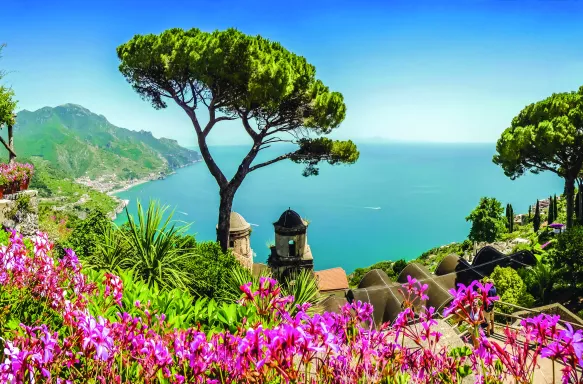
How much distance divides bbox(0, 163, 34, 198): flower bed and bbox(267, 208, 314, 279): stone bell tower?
8.84 m

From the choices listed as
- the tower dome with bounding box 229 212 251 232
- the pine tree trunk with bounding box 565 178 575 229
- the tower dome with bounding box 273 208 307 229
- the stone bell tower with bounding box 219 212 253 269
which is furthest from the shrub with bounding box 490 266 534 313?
the pine tree trunk with bounding box 565 178 575 229

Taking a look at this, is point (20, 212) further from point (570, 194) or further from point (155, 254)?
point (570, 194)

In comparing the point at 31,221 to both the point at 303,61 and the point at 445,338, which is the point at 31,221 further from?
the point at 445,338

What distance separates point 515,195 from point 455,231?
6973 cm

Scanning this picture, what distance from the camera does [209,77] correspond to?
13672mm

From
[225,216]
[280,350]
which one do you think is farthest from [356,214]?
[280,350]

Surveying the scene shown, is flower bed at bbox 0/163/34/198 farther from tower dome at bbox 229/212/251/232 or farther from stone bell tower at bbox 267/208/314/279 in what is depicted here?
stone bell tower at bbox 267/208/314/279

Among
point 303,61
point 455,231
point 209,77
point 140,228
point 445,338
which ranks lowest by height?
point 455,231

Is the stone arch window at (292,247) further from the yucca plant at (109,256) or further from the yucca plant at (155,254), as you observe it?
the yucca plant at (109,256)

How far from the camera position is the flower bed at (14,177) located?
11.6 metres

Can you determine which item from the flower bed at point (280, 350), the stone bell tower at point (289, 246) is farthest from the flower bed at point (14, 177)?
the flower bed at point (280, 350)

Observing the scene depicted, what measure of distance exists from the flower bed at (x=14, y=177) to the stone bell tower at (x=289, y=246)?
8838 mm

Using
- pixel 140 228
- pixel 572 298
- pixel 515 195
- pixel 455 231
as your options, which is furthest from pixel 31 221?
pixel 515 195

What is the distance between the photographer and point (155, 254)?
862 cm
